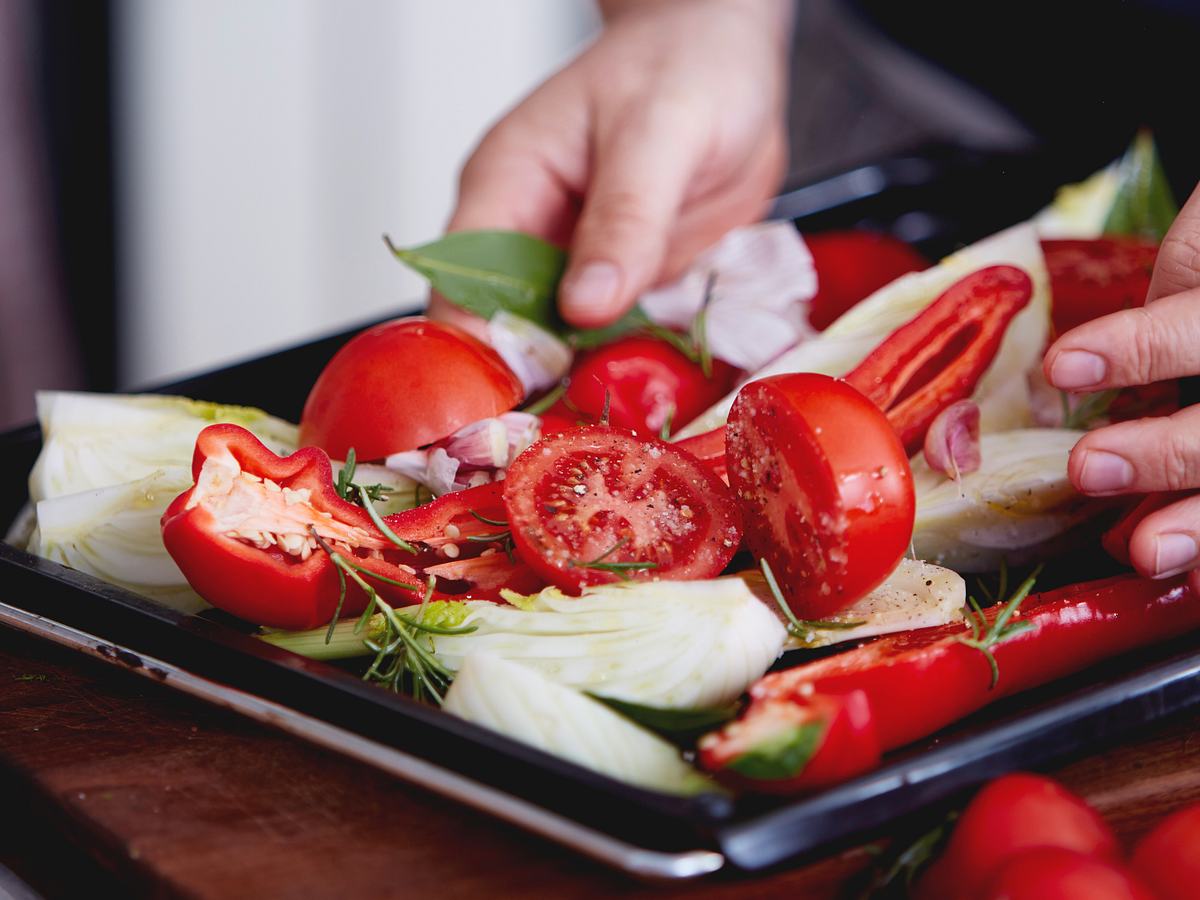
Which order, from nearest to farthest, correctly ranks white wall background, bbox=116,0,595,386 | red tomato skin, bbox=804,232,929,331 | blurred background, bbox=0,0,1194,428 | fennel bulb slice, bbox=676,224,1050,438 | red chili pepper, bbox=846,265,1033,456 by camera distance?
red chili pepper, bbox=846,265,1033,456
fennel bulb slice, bbox=676,224,1050,438
red tomato skin, bbox=804,232,929,331
blurred background, bbox=0,0,1194,428
white wall background, bbox=116,0,595,386

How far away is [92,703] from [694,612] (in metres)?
0.54

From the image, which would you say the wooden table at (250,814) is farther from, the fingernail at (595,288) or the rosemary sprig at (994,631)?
the fingernail at (595,288)

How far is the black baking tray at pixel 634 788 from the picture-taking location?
0.73m

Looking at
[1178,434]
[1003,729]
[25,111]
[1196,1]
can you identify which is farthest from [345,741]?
[25,111]

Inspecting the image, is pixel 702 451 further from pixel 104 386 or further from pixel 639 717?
pixel 104 386

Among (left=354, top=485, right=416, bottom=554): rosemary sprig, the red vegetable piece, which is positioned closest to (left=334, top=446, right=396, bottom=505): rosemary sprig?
(left=354, top=485, right=416, bottom=554): rosemary sprig

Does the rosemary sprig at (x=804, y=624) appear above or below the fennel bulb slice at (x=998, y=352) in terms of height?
below

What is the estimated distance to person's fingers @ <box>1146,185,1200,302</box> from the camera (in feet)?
3.72

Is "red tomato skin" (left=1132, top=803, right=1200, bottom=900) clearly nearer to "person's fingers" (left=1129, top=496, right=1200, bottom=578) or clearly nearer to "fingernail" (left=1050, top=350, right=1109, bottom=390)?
"person's fingers" (left=1129, top=496, right=1200, bottom=578)

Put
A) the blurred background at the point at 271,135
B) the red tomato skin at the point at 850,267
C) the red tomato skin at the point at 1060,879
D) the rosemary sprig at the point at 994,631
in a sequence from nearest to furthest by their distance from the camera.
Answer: the red tomato skin at the point at 1060,879, the rosemary sprig at the point at 994,631, the red tomato skin at the point at 850,267, the blurred background at the point at 271,135

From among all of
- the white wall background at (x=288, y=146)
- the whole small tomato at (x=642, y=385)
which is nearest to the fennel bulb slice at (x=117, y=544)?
the whole small tomato at (x=642, y=385)

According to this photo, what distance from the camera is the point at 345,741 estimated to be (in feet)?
2.84

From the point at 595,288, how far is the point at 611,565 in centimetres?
62

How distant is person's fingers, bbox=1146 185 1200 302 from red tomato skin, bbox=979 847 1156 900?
2.00ft
